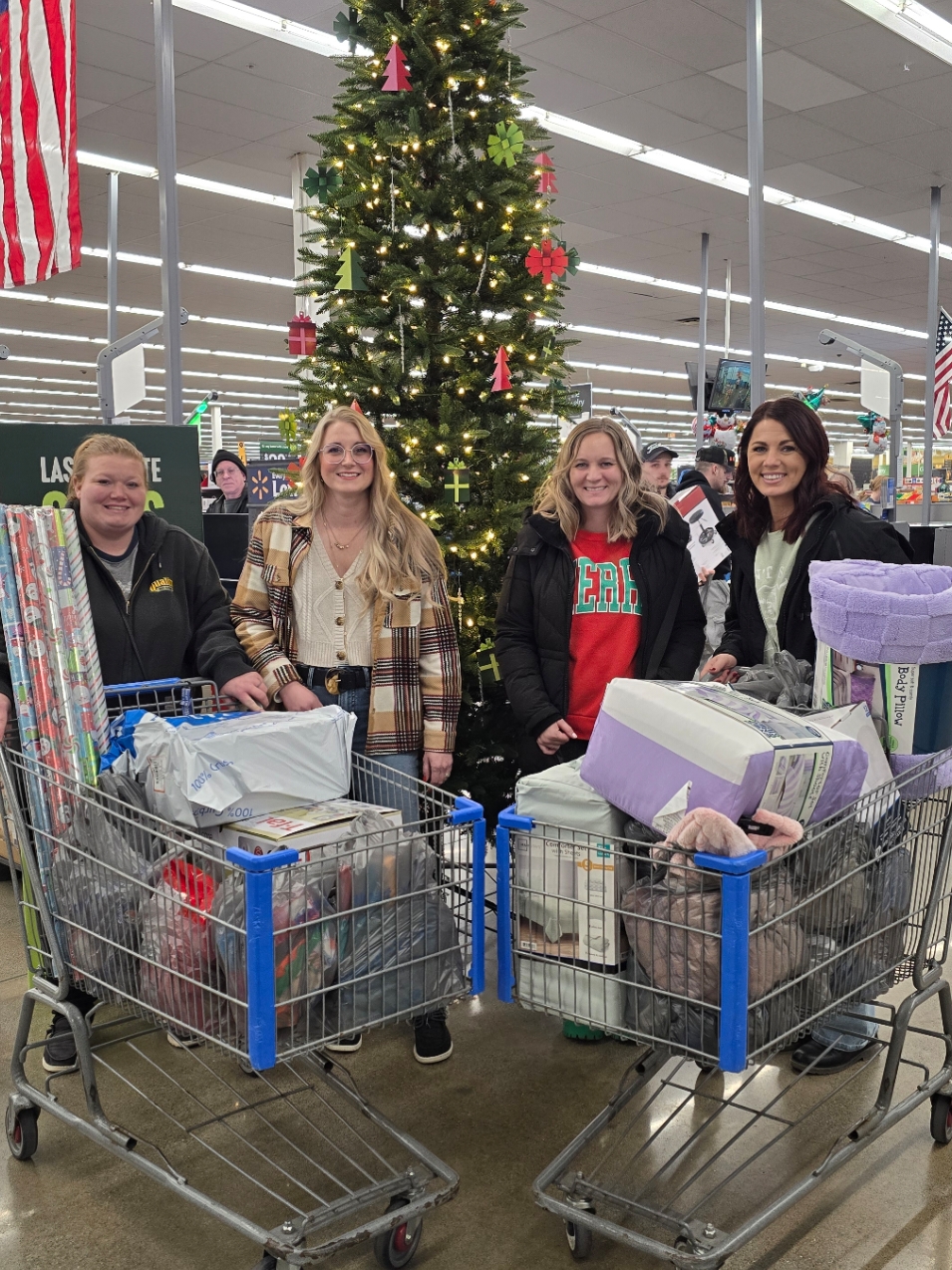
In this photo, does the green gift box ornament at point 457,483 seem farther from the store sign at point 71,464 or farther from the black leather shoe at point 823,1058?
the black leather shoe at point 823,1058

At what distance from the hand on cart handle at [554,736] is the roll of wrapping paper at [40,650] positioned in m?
1.14

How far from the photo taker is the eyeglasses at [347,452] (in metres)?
2.84

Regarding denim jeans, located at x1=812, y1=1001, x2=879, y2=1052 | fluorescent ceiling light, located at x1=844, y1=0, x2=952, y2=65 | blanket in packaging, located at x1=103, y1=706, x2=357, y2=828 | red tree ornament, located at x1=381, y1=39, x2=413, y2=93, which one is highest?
fluorescent ceiling light, located at x1=844, y1=0, x2=952, y2=65

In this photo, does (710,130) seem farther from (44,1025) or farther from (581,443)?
(44,1025)

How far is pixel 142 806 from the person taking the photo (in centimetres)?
220

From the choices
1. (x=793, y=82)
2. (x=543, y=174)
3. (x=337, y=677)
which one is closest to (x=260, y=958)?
(x=337, y=677)

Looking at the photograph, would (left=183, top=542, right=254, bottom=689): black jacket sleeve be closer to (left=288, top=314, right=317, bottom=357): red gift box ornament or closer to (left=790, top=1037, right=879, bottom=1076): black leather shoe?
(left=288, top=314, right=317, bottom=357): red gift box ornament

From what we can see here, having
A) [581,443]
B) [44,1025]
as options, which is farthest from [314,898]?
[44,1025]

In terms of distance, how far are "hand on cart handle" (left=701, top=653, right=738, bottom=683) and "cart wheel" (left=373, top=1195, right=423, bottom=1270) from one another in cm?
142

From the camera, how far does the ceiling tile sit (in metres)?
Result: 7.18

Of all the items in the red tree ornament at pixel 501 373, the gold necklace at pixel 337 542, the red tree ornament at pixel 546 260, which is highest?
the red tree ornament at pixel 546 260

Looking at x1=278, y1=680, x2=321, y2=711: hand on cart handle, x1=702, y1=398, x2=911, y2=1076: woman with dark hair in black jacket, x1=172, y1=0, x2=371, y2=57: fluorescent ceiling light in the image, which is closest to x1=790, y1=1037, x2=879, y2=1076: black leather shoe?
x1=702, y1=398, x2=911, y2=1076: woman with dark hair in black jacket

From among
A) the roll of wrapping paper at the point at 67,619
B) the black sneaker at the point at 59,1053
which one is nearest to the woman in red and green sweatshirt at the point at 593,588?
the roll of wrapping paper at the point at 67,619

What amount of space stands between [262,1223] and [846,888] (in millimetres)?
1371
